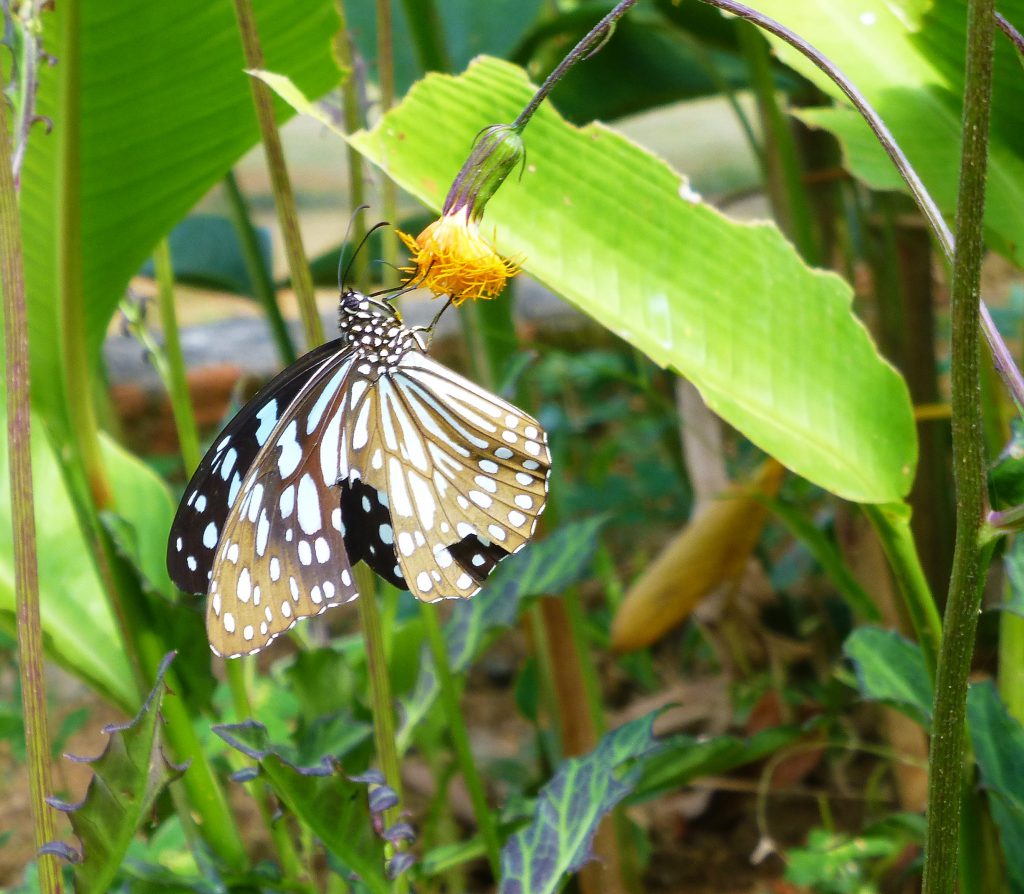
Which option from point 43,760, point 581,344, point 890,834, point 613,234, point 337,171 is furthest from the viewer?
point 337,171

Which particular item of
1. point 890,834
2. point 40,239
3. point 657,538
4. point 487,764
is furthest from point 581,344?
point 40,239

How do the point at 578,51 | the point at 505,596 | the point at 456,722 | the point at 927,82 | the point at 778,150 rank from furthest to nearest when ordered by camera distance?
the point at 778,150, the point at 505,596, the point at 456,722, the point at 927,82, the point at 578,51

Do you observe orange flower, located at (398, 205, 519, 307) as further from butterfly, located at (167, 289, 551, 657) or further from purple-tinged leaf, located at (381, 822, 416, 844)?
purple-tinged leaf, located at (381, 822, 416, 844)

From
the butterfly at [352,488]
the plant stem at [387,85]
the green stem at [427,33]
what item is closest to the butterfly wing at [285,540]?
the butterfly at [352,488]

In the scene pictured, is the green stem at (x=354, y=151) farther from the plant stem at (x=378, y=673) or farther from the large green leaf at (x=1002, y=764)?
the large green leaf at (x=1002, y=764)

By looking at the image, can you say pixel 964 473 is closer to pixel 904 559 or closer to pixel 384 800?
pixel 904 559

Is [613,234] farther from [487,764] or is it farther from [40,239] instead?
[487,764]

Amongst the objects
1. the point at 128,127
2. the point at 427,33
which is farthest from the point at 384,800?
the point at 427,33

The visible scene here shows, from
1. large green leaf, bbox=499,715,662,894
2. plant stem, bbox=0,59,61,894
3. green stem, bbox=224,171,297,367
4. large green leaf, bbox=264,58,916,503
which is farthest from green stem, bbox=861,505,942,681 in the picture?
green stem, bbox=224,171,297,367
